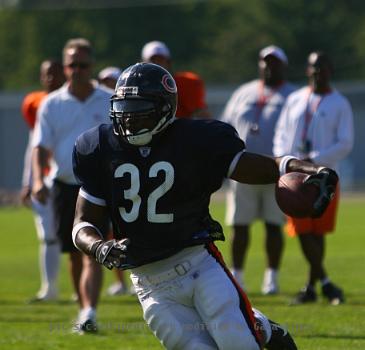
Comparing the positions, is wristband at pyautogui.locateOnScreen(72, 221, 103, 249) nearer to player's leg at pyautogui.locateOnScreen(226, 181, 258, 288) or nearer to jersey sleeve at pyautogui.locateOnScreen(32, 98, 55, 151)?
jersey sleeve at pyautogui.locateOnScreen(32, 98, 55, 151)

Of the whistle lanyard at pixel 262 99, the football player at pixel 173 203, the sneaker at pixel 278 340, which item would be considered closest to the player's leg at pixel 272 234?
the whistle lanyard at pixel 262 99

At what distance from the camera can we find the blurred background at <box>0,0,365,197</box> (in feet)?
185

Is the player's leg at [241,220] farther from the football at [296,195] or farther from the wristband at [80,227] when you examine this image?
the football at [296,195]

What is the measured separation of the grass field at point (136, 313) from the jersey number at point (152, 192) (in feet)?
5.63

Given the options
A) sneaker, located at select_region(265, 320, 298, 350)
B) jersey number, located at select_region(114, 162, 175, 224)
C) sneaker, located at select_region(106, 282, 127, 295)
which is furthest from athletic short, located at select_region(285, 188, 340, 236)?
jersey number, located at select_region(114, 162, 175, 224)

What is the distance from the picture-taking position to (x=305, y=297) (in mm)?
8898

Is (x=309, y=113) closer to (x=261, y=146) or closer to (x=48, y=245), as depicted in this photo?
(x=261, y=146)

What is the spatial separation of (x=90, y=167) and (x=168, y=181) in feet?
1.41

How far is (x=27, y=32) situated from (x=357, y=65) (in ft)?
58.1

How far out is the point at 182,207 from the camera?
5.47m

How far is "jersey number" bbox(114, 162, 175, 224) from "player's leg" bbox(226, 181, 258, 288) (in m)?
4.35

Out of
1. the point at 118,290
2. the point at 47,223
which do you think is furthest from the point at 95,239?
the point at 118,290

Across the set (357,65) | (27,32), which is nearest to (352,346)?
(357,65)

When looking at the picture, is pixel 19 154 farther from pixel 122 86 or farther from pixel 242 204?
pixel 122 86
